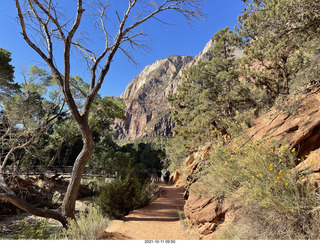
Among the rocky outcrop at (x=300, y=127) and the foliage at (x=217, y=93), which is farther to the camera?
the foliage at (x=217, y=93)

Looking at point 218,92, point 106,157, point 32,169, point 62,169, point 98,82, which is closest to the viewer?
point 98,82

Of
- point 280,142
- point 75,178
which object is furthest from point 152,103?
point 280,142

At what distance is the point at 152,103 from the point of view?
535 feet

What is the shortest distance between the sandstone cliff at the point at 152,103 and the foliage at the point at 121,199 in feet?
365

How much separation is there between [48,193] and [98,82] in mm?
10858

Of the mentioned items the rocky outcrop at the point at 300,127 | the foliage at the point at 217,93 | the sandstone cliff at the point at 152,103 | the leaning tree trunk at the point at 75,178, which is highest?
the sandstone cliff at the point at 152,103

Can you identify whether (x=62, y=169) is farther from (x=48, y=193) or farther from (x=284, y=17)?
(x=284, y=17)

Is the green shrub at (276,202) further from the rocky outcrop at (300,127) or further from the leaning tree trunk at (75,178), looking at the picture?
the leaning tree trunk at (75,178)

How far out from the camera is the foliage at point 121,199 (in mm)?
6221

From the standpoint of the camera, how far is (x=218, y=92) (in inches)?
432

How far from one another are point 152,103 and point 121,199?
15783 centimetres

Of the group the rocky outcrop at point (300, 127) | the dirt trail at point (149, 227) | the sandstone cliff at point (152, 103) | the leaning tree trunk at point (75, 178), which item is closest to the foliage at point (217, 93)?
the dirt trail at point (149, 227)

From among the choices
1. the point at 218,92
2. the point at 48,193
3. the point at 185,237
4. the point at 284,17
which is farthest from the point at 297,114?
the point at 48,193

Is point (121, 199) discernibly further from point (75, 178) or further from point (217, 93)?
point (217, 93)
